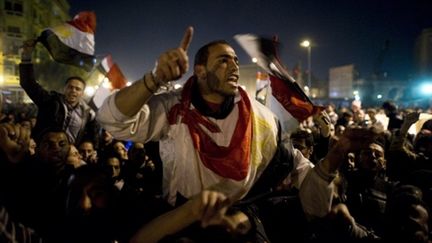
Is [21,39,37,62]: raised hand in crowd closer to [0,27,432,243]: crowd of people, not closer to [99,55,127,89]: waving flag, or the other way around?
[99,55,127,89]: waving flag

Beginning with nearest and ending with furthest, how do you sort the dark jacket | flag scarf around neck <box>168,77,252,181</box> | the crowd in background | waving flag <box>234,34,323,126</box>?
the crowd in background → flag scarf around neck <box>168,77,252,181</box> → waving flag <box>234,34,323,126</box> → the dark jacket

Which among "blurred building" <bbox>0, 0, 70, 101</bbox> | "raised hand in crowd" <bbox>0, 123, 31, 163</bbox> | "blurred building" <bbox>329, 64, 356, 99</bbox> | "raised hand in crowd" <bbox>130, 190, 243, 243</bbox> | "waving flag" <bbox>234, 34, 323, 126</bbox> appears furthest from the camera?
"blurred building" <bbox>329, 64, 356, 99</bbox>

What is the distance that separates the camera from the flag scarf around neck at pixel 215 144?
2494 mm

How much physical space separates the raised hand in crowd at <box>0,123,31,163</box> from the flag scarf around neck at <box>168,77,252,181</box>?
155 cm

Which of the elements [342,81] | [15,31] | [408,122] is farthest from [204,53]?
[342,81]

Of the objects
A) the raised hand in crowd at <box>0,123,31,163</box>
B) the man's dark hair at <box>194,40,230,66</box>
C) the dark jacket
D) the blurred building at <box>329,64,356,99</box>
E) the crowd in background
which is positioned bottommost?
the crowd in background

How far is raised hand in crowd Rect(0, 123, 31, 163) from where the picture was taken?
3285 millimetres

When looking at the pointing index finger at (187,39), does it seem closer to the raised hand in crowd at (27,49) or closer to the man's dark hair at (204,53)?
the man's dark hair at (204,53)

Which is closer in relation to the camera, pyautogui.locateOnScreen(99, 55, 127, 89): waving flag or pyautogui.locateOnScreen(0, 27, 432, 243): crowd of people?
pyautogui.locateOnScreen(0, 27, 432, 243): crowd of people

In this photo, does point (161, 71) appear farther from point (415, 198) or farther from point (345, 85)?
point (345, 85)

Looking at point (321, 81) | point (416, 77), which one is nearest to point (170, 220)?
point (416, 77)

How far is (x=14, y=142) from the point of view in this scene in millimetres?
3344

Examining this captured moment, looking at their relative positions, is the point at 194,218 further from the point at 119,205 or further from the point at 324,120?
the point at 324,120

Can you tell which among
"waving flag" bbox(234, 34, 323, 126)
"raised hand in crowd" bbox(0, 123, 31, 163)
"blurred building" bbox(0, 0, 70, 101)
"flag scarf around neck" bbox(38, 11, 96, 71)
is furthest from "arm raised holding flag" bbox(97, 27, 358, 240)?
"blurred building" bbox(0, 0, 70, 101)
